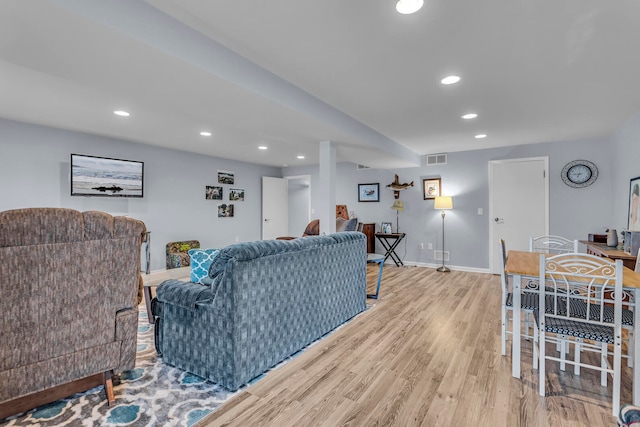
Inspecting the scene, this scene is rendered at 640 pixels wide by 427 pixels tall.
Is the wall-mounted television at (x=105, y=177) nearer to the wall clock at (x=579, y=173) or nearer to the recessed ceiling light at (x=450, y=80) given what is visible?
the recessed ceiling light at (x=450, y=80)

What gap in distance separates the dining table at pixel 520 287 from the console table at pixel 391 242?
11.7ft

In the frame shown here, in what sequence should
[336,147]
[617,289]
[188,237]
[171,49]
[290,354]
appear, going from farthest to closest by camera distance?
1. [188,237]
2. [336,147]
3. [290,354]
4. [171,49]
5. [617,289]

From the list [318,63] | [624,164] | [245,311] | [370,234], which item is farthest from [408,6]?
[370,234]

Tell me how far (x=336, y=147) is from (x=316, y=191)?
325 cm

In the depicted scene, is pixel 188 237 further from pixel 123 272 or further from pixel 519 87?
pixel 519 87

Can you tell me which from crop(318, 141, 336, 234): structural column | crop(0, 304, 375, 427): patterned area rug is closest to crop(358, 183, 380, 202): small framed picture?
crop(318, 141, 336, 234): structural column

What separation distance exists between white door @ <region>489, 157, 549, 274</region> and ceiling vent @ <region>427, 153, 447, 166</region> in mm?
838

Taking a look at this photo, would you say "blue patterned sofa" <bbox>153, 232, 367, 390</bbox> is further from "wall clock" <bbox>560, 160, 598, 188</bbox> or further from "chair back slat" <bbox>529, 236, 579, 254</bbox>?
"wall clock" <bbox>560, 160, 598, 188</bbox>

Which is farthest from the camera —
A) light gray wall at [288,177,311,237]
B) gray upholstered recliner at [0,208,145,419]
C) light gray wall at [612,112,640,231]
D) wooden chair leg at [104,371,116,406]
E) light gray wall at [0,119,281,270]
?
light gray wall at [288,177,311,237]

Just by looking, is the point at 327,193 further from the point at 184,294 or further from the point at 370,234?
the point at 370,234

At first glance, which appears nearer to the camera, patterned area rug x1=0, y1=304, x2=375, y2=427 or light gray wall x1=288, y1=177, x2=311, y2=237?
patterned area rug x1=0, y1=304, x2=375, y2=427

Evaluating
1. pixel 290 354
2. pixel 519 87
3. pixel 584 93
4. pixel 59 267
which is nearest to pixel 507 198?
pixel 584 93

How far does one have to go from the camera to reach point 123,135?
15.2ft

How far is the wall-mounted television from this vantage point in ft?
14.6
